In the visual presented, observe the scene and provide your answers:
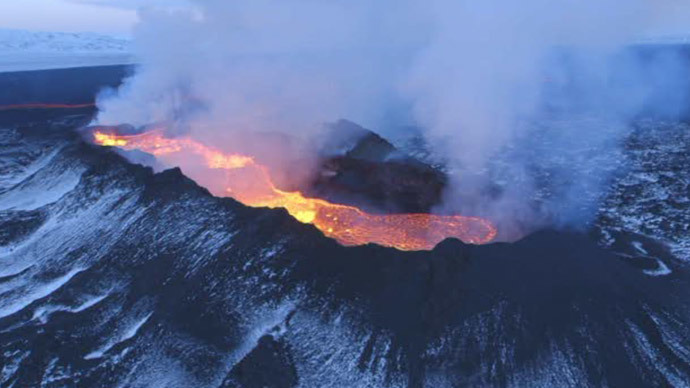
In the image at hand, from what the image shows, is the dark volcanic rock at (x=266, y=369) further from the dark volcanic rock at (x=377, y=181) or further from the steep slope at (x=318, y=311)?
the dark volcanic rock at (x=377, y=181)

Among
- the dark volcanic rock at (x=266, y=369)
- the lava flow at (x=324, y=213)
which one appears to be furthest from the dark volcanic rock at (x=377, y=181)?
the dark volcanic rock at (x=266, y=369)

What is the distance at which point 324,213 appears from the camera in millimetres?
16281

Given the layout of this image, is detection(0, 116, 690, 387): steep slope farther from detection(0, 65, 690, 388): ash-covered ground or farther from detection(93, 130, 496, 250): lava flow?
detection(93, 130, 496, 250): lava flow

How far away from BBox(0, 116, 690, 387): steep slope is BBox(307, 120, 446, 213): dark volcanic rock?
409cm

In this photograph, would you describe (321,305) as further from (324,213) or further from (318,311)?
(324,213)

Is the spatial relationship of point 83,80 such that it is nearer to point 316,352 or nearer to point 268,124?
point 268,124

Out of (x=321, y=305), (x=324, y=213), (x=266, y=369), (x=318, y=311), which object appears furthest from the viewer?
(x=324, y=213)

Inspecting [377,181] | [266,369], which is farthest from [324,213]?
[266,369]

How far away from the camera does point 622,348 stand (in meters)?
9.95

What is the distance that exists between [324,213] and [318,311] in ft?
18.1

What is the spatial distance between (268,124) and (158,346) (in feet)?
54.3

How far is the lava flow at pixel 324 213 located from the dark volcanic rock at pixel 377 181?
67 centimetres

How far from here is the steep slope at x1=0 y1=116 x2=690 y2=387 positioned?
990 centimetres

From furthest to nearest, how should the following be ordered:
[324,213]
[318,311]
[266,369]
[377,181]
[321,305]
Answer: [377,181], [324,213], [321,305], [318,311], [266,369]
